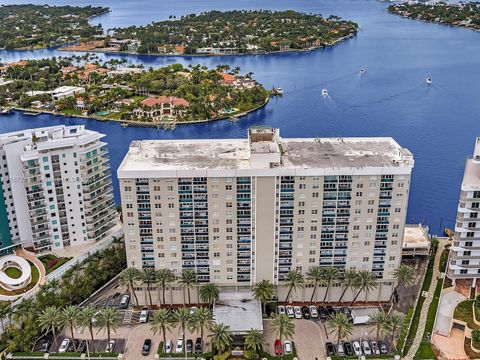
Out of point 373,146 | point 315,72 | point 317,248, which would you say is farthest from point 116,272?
point 315,72

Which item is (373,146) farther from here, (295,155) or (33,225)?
(33,225)

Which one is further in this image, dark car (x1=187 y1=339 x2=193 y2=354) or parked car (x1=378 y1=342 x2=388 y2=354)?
dark car (x1=187 y1=339 x2=193 y2=354)

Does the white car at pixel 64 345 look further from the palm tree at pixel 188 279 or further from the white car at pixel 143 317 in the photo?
the palm tree at pixel 188 279

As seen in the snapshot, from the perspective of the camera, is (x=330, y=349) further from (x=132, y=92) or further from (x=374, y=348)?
(x=132, y=92)

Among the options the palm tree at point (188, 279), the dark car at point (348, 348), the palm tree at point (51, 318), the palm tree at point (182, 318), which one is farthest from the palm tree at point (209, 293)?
the palm tree at point (51, 318)

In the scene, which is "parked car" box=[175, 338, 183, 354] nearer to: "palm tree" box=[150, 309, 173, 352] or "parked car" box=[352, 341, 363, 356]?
"palm tree" box=[150, 309, 173, 352]

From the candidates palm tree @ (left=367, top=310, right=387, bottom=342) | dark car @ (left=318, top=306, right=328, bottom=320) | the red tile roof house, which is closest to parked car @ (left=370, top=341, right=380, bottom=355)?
palm tree @ (left=367, top=310, right=387, bottom=342)
